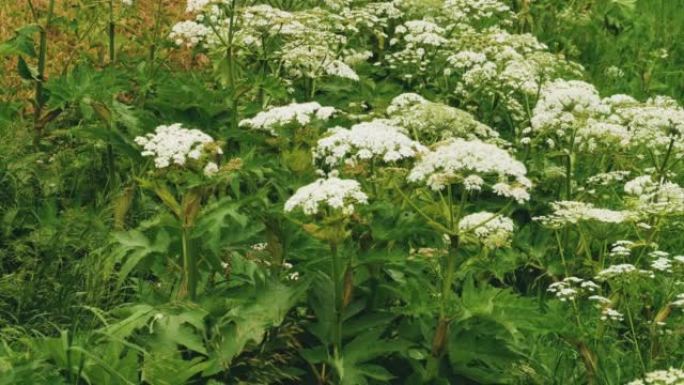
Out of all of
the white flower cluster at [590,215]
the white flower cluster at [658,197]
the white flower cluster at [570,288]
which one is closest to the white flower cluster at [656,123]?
the white flower cluster at [658,197]

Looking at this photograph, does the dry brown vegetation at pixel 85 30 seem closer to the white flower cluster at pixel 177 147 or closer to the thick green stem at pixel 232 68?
the thick green stem at pixel 232 68

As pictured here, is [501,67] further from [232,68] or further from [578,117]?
[232,68]

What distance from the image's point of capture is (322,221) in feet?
12.6

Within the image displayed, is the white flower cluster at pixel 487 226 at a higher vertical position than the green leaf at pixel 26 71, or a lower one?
higher

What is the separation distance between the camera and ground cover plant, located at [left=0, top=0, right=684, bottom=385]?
156 inches

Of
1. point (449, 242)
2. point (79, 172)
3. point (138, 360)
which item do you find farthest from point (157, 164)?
point (79, 172)

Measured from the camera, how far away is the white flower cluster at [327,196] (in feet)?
12.1

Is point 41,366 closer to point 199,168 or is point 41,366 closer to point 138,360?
point 138,360

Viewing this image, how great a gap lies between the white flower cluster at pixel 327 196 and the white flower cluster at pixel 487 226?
50 cm

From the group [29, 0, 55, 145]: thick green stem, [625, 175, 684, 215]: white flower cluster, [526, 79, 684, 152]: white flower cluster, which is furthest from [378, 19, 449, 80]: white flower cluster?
[29, 0, 55, 145]: thick green stem

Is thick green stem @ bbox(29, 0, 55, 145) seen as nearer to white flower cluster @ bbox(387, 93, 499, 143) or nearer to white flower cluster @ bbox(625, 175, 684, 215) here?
white flower cluster @ bbox(387, 93, 499, 143)

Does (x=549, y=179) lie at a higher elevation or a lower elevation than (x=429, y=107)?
lower

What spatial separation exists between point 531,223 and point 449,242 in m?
1.55

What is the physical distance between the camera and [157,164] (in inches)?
154
